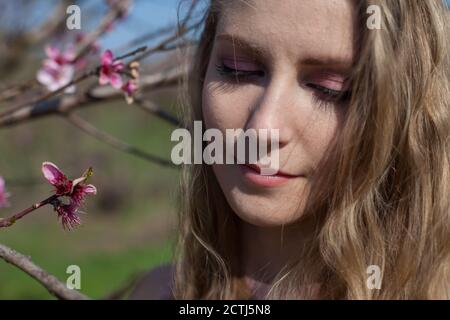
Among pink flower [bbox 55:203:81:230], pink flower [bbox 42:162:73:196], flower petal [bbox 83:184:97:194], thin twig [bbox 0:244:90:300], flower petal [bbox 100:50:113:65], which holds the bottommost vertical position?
thin twig [bbox 0:244:90:300]

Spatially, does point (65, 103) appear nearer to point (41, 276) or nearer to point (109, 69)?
point (109, 69)

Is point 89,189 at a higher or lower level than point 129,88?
lower

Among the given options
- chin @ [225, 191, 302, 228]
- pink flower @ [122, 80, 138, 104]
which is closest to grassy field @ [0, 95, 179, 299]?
pink flower @ [122, 80, 138, 104]

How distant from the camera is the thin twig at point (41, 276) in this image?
0.74 metres

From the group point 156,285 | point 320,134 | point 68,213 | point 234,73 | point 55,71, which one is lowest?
point 156,285

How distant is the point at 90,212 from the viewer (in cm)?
693

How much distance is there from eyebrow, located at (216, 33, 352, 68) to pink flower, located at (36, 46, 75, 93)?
22.9 inches

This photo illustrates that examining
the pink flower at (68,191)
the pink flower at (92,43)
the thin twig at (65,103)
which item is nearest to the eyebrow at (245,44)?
the pink flower at (68,191)

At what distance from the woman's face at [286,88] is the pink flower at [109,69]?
0.30m

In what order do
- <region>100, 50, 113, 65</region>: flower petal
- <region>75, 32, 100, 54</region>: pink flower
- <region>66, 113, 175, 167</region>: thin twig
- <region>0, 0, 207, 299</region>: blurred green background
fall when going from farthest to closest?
<region>0, 0, 207, 299</region>: blurred green background < <region>75, 32, 100, 54</region>: pink flower < <region>66, 113, 175, 167</region>: thin twig < <region>100, 50, 113, 65</region>: flower petal

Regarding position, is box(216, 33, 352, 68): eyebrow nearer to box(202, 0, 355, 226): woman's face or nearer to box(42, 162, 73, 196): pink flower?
box(202, 0, 355, 226): woman's face

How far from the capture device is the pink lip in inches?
41.1

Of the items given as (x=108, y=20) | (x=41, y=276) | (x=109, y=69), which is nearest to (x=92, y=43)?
(x=108, y=20)

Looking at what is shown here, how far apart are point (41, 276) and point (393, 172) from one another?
0.62 meters
